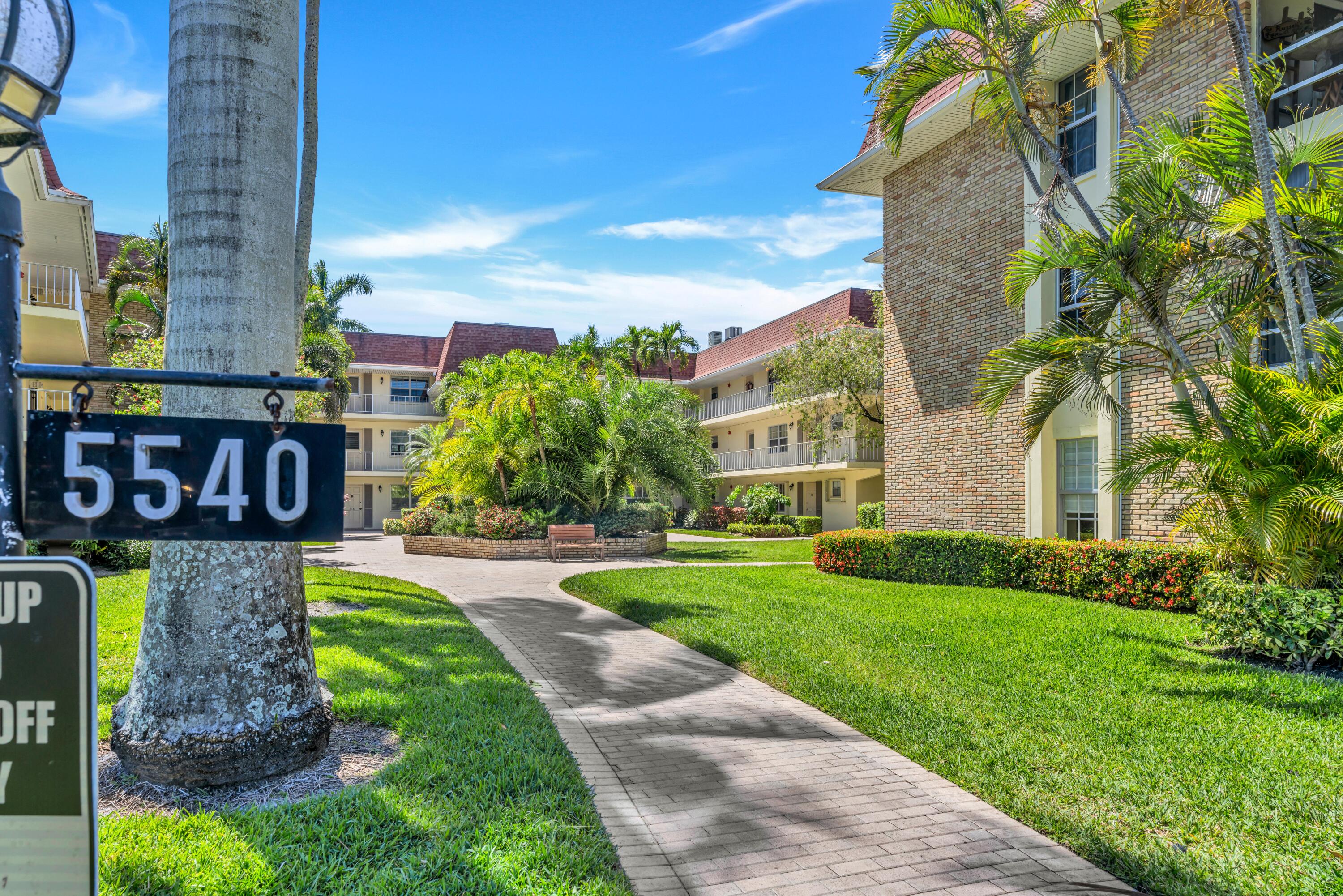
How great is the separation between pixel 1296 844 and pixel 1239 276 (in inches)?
288

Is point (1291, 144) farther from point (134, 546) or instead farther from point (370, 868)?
point (134, 546)

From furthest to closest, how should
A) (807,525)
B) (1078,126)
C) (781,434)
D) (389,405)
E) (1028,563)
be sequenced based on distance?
(389,405), (781,434), (807,525), (1078,126), (1028,563)

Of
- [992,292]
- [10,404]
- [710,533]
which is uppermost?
[992,292]

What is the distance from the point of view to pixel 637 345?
42031 millimetres

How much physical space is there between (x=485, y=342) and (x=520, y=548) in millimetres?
22154

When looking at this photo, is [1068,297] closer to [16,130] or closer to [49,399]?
[16,130]

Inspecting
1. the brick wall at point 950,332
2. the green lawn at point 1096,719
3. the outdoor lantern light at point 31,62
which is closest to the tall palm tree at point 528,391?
the brick wall at point 950,332

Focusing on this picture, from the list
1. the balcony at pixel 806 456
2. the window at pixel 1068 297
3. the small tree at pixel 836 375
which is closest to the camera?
the window at pixel 1068 297

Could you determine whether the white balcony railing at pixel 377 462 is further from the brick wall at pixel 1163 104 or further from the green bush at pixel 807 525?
the brick wall at pixel 1163 104

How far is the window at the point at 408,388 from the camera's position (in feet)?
141

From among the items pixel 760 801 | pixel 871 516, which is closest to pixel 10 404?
pixel 760 801

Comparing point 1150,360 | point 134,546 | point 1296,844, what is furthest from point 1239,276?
point 134,546

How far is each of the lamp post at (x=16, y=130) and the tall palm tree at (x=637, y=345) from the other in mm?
39592

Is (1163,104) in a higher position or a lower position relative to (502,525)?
higher
